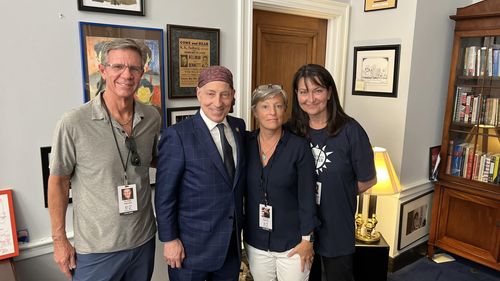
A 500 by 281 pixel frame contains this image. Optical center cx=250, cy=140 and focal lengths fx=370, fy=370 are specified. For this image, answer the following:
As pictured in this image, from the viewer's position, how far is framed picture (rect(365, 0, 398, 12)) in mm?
2752

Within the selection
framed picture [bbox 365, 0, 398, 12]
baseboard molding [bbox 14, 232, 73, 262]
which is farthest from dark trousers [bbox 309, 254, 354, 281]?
framed picture [bbox 365, 0, 398, 12]

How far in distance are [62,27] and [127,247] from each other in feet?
3.51

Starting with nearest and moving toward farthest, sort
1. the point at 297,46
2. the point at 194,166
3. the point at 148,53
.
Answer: the point at 194,166
the point at 148,53
the point at 297,46

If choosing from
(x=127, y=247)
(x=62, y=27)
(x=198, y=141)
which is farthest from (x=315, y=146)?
(x=62, y=27)

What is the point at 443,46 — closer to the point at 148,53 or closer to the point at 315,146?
the point at 315,146

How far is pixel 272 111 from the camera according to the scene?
59.8 inches

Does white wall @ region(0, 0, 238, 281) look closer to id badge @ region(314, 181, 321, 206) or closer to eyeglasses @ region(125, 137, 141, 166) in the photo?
eyeglasses @ region(125, 137, 141, 166)

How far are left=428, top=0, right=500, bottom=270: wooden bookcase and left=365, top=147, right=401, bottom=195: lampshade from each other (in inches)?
37.0

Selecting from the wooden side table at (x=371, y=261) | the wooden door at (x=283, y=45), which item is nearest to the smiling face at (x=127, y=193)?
the wooden door at (x=283, y=45)

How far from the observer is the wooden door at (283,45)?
2.70 m

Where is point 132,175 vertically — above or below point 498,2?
below

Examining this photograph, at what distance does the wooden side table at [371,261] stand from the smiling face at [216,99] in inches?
59.0

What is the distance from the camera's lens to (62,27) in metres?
1.73

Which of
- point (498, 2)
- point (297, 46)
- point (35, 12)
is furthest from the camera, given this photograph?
point (297, 46)
